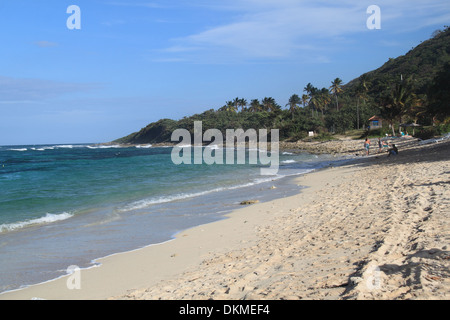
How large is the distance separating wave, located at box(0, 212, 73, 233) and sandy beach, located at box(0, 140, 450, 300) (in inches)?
212

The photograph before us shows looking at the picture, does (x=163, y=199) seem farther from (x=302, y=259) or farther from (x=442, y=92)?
(x=442, y=92)

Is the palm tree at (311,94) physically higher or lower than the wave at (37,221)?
higher

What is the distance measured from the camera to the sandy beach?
13.1 ft

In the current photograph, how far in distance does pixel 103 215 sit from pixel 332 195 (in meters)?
7.74

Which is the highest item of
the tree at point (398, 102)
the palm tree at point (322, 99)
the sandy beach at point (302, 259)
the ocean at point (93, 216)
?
the palm tree at point (322, 99)

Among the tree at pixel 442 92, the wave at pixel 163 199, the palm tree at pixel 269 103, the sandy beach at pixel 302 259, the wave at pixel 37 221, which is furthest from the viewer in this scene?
→ the palm tree at pixel 269 103

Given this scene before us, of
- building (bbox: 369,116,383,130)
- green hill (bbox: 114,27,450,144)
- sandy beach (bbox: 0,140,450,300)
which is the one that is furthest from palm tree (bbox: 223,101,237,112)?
sandy beach (bbox: 0,140,450,300)

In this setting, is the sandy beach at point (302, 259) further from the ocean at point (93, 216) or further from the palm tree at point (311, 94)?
the palm tree at point (311, 94)

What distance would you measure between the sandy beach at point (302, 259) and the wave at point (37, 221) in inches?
212

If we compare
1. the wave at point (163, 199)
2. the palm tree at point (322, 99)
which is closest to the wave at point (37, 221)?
the wave at point (163, 199)

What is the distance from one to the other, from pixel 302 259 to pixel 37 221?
9638 mm

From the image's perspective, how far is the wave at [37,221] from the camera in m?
10.8
